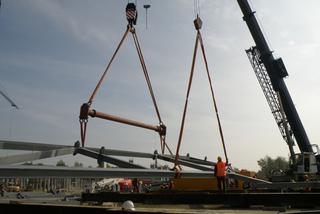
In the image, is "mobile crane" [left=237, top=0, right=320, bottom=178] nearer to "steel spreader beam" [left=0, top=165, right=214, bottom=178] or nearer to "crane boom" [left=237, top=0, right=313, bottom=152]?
"crane boom" [left=237, top=0, right=313, bottom=152]

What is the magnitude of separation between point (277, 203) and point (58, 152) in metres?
6.92

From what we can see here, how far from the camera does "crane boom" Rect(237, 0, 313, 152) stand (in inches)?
981

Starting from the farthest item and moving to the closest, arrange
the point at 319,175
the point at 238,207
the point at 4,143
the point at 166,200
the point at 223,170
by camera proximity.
Answer: 1. the point at 319,175
2. the point at 223,170
3. the point at 4,143
4. the point at 166,200
5. the point at 238,207

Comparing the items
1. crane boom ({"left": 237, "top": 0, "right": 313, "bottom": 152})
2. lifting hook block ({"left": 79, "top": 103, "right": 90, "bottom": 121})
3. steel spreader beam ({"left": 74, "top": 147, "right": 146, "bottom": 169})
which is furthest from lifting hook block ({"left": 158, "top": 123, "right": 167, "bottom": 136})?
crane boom ({"left": 237, "top": 0, "right": 313, "bottom": 152})

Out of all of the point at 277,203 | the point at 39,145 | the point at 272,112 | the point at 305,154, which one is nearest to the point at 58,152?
the point at 39,145

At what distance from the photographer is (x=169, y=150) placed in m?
17.1

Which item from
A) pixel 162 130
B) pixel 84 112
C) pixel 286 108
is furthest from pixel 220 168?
pixel 286 108

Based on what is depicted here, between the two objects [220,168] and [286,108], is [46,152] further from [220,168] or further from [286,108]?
[286,108]

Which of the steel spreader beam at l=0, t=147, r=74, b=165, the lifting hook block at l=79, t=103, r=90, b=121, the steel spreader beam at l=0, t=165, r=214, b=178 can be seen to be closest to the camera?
the steel spreader beam at l=0, t=165, r=214, b=178

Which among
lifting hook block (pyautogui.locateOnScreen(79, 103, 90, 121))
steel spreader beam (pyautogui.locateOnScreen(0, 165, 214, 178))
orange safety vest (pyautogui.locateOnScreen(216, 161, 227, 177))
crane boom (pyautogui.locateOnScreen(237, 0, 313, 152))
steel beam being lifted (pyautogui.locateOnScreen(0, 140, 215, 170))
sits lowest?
steel spreader beam (pyautogui.locateOnScreen(0, 165, 214, 178))

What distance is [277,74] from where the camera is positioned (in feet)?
86.1

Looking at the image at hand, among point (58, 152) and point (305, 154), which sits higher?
point (305, 154)

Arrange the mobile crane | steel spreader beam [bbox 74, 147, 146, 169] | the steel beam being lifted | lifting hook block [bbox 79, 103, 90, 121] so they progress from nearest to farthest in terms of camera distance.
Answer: the steel beam being lifted < steel spreader beam [bbox 74, 147, 146, 169] < lifting hook block [bbox 79, 103, 90, 121] < the mobile crane

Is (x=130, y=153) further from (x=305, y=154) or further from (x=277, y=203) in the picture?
(x=305, y=154)
